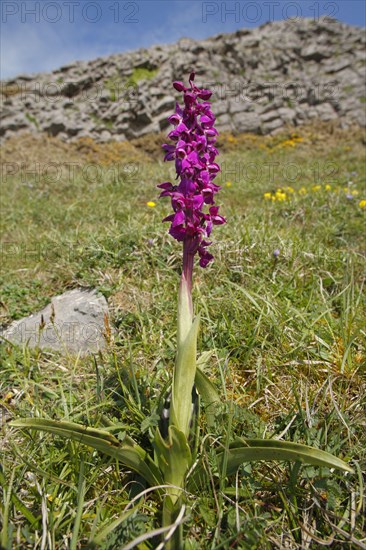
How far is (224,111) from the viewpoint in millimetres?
18156

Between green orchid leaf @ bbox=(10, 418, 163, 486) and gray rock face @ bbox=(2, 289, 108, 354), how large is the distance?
1.18m

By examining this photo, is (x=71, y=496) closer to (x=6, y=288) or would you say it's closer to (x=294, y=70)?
(x=6, y=288)

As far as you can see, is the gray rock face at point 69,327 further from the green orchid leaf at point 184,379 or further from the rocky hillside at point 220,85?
the rocky hillside at point 220,85

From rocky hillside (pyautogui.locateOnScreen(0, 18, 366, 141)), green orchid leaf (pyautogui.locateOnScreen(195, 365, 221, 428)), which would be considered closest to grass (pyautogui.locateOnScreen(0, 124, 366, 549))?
green orchid leaf (pyautogui.locateOnScreen(195, 365, 221, 428))

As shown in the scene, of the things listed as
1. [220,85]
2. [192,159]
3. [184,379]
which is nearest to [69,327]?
[184,379]

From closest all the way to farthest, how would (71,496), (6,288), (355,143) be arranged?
1. (71,496)
2. (6,288)
3. (355,143)

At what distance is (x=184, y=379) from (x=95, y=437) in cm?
47

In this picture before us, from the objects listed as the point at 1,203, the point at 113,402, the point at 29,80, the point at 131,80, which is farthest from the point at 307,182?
the point at 29,80

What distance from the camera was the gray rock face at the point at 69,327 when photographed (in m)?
2.96

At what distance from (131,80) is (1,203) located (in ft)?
49.0

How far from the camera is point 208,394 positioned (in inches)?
75.3

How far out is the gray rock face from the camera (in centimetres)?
296

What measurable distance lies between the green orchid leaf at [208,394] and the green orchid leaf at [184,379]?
0.22 metres

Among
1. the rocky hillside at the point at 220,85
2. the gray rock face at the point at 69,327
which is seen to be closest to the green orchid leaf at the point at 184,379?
the gray rock face at the point at 69,327
